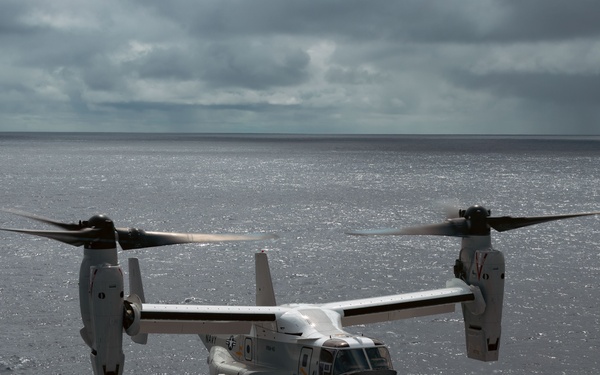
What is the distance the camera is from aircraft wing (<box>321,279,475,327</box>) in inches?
1239

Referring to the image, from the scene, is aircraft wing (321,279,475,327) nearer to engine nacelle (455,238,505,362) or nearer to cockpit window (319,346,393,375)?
engine nacelle (455,238,505,362)

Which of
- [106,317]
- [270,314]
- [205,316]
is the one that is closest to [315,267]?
A: [270,314]

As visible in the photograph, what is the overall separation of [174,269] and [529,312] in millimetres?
29823

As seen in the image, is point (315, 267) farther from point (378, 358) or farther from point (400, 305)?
point (378, 358)

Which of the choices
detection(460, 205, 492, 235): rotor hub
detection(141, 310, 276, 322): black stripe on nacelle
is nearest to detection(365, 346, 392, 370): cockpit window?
detection(141, 310, 276, 322): black stripe on nacelle

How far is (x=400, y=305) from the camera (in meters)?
31.9

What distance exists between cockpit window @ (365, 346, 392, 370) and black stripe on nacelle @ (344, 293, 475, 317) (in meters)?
4.55

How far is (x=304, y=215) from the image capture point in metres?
105

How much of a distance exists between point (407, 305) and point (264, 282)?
21.3 ft

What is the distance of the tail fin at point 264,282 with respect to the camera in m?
34.4

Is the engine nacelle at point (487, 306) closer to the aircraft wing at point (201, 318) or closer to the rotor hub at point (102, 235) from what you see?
the aircraft wing at point (201, 318)

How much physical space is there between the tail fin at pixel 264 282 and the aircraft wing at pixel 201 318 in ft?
12.1

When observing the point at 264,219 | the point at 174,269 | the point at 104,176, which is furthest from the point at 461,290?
the point at 104,176

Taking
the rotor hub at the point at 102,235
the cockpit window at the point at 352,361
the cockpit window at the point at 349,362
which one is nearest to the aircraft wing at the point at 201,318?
the rotor hub at the point at 102,235
